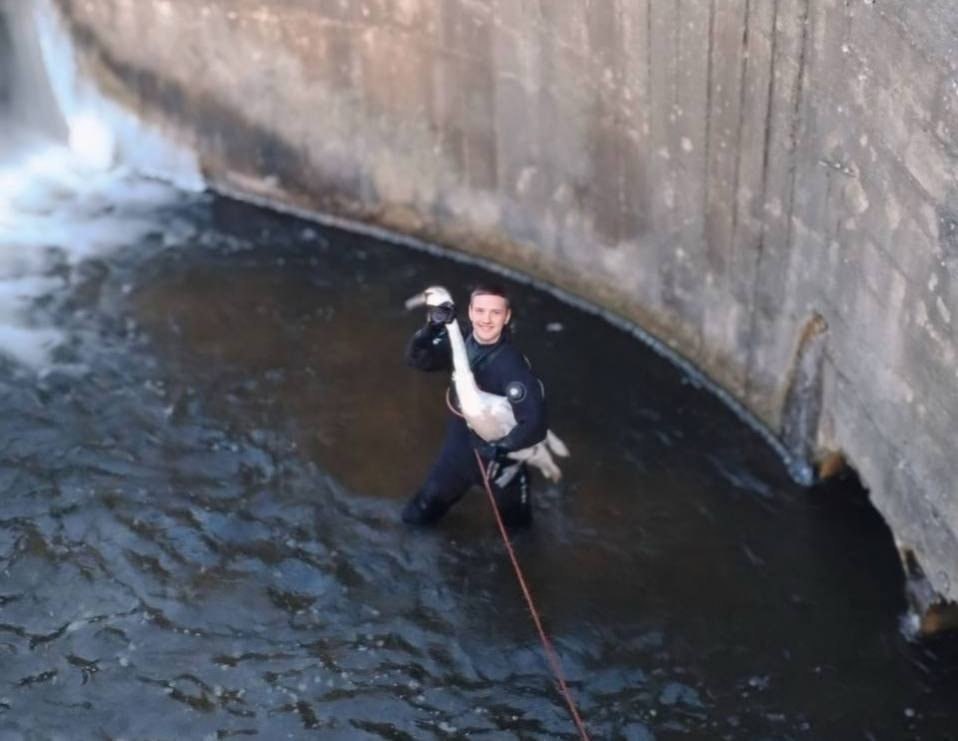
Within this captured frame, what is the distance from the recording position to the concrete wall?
21.5ft

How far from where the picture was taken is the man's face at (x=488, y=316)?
21.6 ft

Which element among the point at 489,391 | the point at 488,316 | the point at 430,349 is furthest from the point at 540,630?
the point at 488,316

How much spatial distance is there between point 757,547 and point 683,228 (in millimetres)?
2049

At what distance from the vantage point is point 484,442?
22.7 ft

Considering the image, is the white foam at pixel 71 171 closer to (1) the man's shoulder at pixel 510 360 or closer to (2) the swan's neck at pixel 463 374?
(2) the swan's neck at pixel 463 374

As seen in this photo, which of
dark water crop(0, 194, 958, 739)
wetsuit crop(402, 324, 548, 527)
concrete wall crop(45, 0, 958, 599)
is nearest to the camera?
concrete wall crop(45, 0, 958, 599)

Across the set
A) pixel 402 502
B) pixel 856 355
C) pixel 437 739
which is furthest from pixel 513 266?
pixel 437 739

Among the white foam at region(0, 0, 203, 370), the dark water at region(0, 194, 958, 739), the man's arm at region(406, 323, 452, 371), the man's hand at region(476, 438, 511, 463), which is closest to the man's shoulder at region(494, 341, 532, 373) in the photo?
the man's arm at region(406, 323, 452, 371)

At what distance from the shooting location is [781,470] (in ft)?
27.2

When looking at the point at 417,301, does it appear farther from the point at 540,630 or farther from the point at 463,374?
the point at 540,630

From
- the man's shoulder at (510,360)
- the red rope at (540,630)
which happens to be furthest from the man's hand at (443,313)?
the red rope at (540,630)

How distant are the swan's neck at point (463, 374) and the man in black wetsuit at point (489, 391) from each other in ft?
0.19

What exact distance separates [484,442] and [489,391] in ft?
0.95

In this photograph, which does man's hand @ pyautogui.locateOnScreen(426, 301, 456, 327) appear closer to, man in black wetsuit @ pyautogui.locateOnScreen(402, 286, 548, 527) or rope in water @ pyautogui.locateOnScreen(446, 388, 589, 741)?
man in black wetsuit @ pyautogui.locateOnScreen(402, 286, 548, 527)
